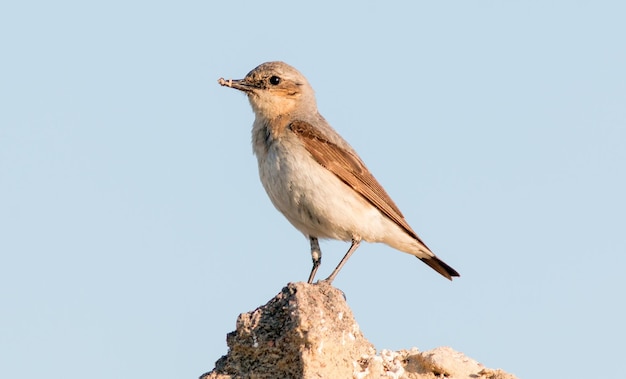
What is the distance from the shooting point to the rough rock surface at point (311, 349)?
22.6ft

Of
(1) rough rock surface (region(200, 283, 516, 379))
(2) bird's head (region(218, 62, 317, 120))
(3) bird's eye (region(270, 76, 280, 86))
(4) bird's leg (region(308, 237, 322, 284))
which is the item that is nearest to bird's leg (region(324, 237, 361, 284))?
(4) bird's leg (region(308, 237, 322, 284))

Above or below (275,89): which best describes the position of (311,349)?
below

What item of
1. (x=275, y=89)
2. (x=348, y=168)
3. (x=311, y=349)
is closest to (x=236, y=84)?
(x=275, y=89)

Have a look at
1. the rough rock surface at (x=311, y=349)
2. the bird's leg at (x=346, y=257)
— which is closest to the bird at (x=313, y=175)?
the bird's leg at (x=346, y=257)

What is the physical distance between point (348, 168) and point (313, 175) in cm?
67

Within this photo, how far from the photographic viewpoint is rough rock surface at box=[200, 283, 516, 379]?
22.6ft

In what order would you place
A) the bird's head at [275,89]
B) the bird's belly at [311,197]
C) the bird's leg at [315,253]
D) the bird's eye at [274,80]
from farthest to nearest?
the bird's eye at [274,80] → the bird's head at [275,89] → the bird's leg at [315,253] → the bird's belly at [311,197]

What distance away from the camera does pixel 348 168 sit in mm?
11008

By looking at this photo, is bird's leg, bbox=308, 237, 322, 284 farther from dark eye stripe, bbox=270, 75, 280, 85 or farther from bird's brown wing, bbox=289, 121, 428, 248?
dark eye stripe, bbox=270, 75, 280, 85

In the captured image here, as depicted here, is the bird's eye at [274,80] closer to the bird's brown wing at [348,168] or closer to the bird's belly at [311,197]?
the bird's brown wing at [348,168]

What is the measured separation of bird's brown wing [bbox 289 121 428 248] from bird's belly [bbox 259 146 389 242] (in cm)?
8

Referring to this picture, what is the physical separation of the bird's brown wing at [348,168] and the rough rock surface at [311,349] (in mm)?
3361

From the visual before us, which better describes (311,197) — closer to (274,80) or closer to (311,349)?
(274,80)

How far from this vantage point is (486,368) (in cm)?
767
